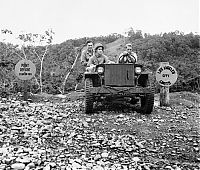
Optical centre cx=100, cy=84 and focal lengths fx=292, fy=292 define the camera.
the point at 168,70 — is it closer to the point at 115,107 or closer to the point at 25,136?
the point at 115,107

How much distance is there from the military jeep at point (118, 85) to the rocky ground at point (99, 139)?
11.8 inches

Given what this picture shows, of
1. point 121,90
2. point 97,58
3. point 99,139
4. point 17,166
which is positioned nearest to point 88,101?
point 121,90

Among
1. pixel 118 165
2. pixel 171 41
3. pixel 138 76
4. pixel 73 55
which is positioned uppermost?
pixel 171 41

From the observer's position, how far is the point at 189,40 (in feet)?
69.3

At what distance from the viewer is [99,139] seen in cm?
454

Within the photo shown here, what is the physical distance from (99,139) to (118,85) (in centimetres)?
235

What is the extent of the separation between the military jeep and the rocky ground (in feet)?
0.98

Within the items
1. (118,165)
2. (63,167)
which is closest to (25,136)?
→ (63,167)

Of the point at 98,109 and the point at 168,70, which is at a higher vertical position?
the point at 168,70

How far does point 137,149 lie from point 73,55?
13.4 meters

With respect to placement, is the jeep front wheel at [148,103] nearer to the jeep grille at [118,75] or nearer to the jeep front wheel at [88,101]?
the jeep grille at [118,75]

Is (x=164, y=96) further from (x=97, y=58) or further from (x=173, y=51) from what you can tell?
(x=173, y=51)

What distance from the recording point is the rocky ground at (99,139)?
3.60 metres

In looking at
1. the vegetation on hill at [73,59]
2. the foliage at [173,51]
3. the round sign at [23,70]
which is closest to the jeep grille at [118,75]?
the round sign at [23,70]
